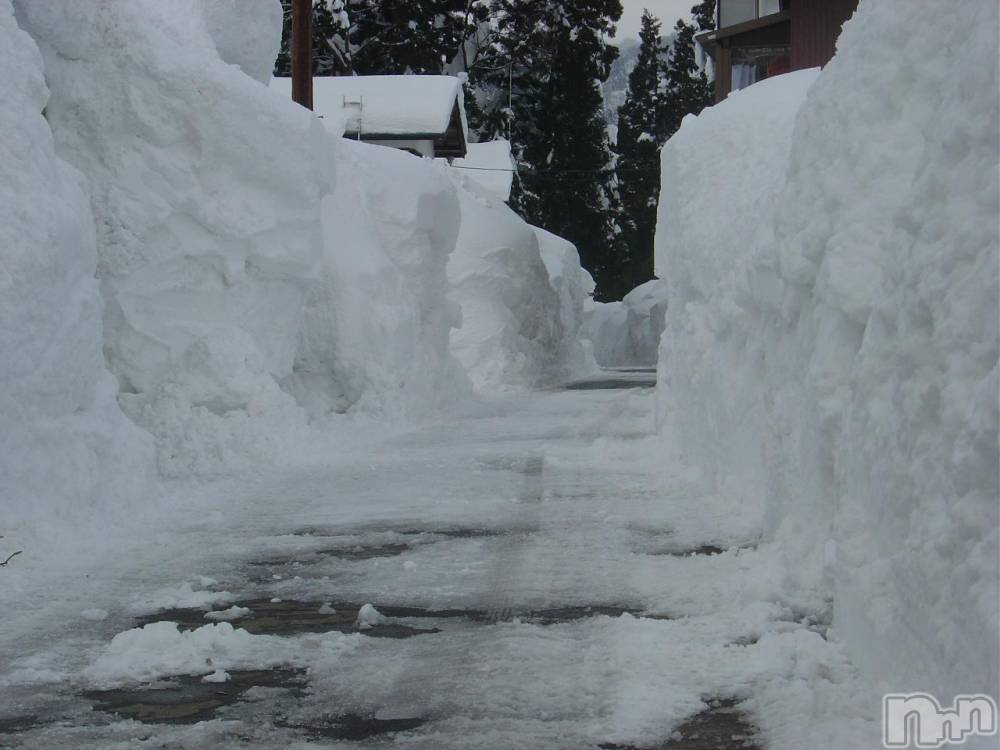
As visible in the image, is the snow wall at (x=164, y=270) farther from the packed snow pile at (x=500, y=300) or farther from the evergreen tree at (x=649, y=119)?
the evergreen tree at (x=649, y=119)

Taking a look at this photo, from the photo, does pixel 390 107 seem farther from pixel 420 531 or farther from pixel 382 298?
pixel 420 531

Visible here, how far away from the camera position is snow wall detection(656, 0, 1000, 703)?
11.2ft

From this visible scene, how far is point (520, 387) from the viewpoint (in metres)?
26.2

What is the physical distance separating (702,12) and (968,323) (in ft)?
198

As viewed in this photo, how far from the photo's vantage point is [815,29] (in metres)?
23.7

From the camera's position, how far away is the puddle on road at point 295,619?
5.16 m

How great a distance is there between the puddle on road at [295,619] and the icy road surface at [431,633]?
0.02 m

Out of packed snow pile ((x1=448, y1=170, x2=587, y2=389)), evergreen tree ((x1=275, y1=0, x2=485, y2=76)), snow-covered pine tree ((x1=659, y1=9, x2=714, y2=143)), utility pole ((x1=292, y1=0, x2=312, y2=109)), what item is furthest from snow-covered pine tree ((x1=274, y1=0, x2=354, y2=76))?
utility pole ((x1=292, y1=0, x2=312, y2=109))

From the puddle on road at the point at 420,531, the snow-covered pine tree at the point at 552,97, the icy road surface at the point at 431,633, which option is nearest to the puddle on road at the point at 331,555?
the icy road surface at the point at 431,633

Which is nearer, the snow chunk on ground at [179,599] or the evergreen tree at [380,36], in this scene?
the snow chunk on ground at [179,599]

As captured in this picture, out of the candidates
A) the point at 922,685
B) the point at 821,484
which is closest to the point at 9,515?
the point at 821,484

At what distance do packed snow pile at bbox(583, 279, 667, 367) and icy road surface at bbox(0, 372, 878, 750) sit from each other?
3618 centimetres

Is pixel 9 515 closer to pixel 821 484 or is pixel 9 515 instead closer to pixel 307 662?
pixel 307 662

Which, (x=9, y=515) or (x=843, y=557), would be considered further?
(x=9, y=515)
